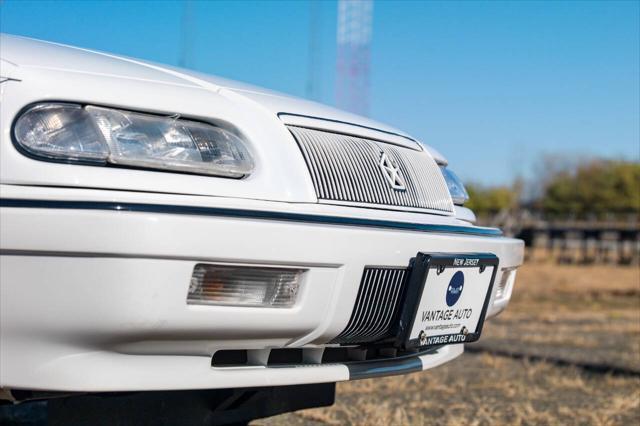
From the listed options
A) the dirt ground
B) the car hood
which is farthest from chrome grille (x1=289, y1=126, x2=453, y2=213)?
the dirt ground

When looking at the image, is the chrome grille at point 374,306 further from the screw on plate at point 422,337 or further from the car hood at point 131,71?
the car hood at point 131,71

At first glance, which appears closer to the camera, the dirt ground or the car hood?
the car hood

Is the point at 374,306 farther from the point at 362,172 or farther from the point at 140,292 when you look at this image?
the point at 140,292

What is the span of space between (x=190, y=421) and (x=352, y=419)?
1.21 meters

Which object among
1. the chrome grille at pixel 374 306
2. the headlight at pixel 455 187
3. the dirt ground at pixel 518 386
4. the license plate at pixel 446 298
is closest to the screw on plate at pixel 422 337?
the license plate at pixel 446 298

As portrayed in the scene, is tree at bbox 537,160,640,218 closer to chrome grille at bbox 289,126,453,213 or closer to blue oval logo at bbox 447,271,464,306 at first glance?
chrome grille at bbox 289,126,453,213

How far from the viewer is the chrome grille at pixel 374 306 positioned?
2.14m

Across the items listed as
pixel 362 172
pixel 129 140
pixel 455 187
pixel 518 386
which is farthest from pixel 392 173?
pixel 518 386

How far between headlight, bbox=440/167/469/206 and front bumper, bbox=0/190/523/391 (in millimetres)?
857

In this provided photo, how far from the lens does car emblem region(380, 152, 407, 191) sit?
2.40 metres

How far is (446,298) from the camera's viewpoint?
7.80 ft

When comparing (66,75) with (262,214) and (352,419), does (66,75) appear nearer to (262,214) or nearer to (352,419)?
(262,214)

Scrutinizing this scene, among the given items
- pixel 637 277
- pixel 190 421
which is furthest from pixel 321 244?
pixel 637 277

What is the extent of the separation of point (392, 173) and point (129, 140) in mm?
807
